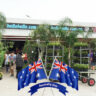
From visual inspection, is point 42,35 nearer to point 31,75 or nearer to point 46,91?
point 46,91

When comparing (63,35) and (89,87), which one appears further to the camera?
(63,35)

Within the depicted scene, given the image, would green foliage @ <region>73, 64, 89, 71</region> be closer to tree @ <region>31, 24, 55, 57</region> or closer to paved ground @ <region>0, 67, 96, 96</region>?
paved ground @ <region>0, 67, 96, 96</region>

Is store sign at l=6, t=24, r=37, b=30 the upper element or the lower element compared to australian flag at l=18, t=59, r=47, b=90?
upper

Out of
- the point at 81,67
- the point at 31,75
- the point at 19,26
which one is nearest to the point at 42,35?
the point at 81,67

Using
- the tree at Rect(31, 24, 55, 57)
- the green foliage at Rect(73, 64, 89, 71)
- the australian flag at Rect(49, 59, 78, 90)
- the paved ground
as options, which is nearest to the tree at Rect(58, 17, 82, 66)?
the tree at Rect(31, 24, 55, 57)

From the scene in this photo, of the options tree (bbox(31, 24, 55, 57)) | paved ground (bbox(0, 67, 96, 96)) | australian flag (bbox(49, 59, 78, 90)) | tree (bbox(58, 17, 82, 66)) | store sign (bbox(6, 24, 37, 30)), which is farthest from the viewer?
store sign (bbox(6, 24, 37, 30))

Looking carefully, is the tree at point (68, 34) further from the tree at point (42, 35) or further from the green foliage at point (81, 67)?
the green foliage at point (81, 67)

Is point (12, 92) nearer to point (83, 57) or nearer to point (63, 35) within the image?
point (83, 57)

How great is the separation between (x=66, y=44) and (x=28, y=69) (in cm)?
718

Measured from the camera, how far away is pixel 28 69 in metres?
3.92

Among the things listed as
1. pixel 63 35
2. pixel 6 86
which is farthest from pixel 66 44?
pixel 6 86

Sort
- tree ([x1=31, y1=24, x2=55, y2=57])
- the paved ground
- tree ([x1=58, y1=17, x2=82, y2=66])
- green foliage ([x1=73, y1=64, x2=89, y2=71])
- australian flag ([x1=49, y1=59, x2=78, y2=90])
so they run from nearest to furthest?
australian flag ([x1=49, y1=59, x2=78, y2=90]), the paved ground, green foliage ([x1=73, y1=64, x2=89, y2=71]), tree ([x1=58, y1=17, x2=82, y2=66]), tree ([x1=31, y1=24, x2=55, y2=57])

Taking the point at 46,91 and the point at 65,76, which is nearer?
the point at 65,76

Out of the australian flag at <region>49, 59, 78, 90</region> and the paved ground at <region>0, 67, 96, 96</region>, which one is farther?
the paved ground at <region>0, 67, 96, 96</region>
